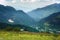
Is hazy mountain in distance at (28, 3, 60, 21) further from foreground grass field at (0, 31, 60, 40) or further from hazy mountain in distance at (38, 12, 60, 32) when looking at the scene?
foreground grass field at (0, 31, 60, 40)

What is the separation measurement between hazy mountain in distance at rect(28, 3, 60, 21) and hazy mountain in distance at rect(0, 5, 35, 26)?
5 cm

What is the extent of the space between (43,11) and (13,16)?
0.32m

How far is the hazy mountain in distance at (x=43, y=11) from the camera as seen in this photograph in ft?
5.18

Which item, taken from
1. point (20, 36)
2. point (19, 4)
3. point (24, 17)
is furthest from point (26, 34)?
point (19, 4)

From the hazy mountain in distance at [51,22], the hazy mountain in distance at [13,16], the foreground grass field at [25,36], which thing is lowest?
the foreground grass field at [25,36]

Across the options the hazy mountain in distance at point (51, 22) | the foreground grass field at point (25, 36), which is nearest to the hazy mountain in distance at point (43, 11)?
the hazy mountain in distance at point (51, 22)

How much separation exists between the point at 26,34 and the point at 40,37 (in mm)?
144

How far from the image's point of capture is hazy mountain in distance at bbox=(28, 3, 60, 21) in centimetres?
158

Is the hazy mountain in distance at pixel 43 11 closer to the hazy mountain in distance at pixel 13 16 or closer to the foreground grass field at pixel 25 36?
the hazy mountain in distance at pixel 13 16

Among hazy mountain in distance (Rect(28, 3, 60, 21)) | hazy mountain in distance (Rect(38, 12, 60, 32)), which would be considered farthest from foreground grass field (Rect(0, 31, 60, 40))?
hazy mountain in distance (Rect(28, 3, 60, 21))

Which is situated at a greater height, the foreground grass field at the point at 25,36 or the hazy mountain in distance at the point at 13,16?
the hazy mountain in distance at the point at 13,16

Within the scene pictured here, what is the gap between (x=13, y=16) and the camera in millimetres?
1566

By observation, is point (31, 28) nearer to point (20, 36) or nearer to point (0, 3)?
point (20, 36)

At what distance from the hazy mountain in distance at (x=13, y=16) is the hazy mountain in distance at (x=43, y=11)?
5 centimetres
